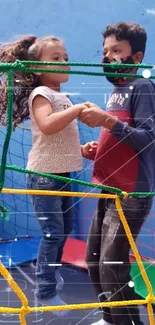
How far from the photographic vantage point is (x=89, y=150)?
632 millimetres

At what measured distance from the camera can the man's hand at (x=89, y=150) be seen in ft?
2.06

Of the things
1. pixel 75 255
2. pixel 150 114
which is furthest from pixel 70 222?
pixel 150 114

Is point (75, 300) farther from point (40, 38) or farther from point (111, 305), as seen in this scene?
point (40, 38)

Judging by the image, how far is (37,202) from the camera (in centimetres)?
62

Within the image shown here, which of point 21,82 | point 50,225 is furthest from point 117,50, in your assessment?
point 50,225

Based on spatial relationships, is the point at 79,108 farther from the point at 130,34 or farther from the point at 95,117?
the point at 130,34

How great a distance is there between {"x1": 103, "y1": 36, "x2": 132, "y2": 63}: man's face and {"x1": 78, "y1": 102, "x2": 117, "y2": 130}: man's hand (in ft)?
0.24

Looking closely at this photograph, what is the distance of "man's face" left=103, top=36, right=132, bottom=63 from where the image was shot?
639 mm

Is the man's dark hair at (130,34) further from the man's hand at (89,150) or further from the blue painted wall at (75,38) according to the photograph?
the man's hand at (89,150)

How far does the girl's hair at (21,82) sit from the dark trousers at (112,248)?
16 cm

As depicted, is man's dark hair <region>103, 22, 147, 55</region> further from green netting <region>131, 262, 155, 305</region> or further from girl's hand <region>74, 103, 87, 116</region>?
green netting <region>131, 262, 155, 305</region>

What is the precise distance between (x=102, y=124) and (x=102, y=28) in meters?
0.15

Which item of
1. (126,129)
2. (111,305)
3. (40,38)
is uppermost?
(40,38)

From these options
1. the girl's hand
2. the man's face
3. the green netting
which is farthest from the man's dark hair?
the green netting
